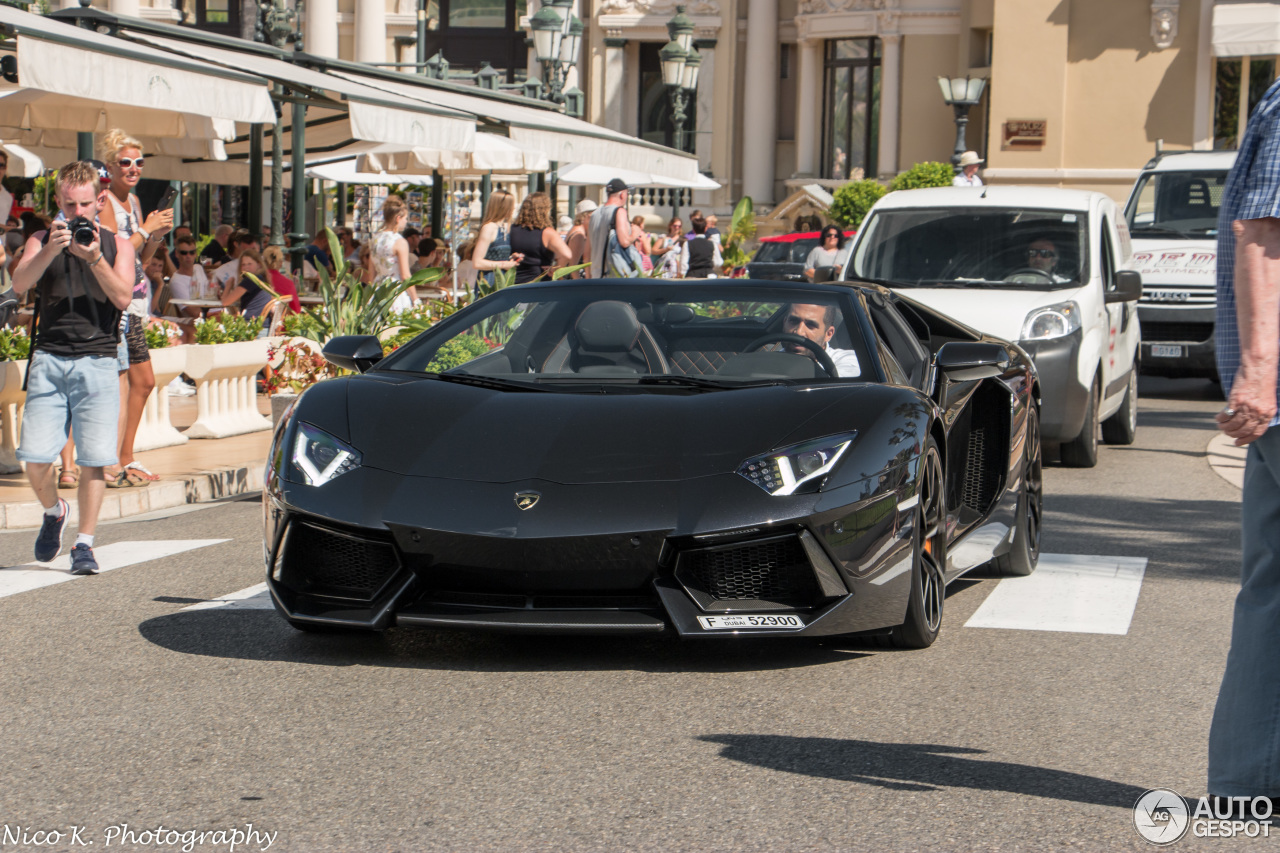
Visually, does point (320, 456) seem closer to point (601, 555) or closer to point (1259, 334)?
point (601, 555)

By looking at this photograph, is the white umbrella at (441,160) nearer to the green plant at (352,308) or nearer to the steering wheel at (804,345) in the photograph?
the green plant at (352,308)

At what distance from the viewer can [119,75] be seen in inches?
459

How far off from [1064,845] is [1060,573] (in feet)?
12.8

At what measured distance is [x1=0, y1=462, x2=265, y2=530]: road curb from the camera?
9.30 m

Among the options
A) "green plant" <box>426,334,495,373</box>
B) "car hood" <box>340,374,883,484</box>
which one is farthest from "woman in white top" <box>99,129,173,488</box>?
"car hood" <box>340,374,883,484</box>

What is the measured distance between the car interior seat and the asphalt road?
1.10 m

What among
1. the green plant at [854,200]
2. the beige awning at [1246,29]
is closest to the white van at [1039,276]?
the beige awning at [1246,29]

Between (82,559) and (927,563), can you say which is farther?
(82,559)

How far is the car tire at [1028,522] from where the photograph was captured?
7391mm

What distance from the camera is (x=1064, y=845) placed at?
153 inches

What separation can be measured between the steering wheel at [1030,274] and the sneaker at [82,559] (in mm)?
6824

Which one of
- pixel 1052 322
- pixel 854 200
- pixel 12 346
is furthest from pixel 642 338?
pixel 854 200

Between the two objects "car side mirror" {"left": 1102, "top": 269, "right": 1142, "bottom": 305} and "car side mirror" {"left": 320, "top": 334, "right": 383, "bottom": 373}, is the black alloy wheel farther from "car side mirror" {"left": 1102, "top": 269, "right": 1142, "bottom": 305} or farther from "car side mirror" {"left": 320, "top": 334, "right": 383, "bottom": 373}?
"car side mirror" {"left": 320, "top": 334, "right": 383, "bottom": 373}

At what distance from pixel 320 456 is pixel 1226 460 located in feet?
28.4
